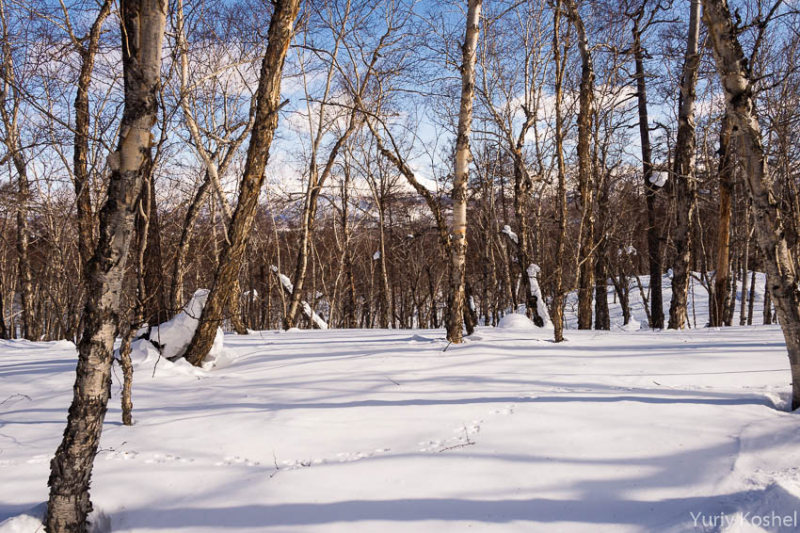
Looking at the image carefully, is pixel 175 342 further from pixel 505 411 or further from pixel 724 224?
pixel 724 224

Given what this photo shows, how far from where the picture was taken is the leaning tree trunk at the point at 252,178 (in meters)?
5.07

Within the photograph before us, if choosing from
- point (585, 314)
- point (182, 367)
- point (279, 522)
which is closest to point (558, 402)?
point (279, 522)

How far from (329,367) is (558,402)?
241cm

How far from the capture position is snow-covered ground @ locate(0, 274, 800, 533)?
222 centimetres

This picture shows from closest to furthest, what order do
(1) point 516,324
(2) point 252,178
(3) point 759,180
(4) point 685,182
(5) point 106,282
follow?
(5) point 106,282, (3) point 759,180, (2) point 252,178, (1) point 516,324, (4) point 685,182

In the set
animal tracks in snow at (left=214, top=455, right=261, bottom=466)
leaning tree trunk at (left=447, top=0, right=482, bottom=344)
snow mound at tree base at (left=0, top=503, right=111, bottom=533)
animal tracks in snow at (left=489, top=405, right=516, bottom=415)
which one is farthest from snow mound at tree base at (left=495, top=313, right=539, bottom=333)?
snow mound at tree base at (left=0, top=503, right=111, bottom=533)

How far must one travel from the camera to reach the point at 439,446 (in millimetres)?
2926

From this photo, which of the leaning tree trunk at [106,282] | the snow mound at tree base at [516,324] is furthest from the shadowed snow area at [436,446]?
the snow mound at tree base at [516,324]

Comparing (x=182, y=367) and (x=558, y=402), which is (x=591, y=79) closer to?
(x=558, y=402)

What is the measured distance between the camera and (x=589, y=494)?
7.57ft

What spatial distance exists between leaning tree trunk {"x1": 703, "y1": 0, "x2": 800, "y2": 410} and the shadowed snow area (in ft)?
1.95

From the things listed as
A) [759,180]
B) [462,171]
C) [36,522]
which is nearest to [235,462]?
[36,522]

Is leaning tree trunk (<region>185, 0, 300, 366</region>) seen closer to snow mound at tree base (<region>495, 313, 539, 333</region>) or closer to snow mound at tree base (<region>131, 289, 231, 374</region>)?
snow mound at tree base (<region>131, 289, 231, 374</region>)

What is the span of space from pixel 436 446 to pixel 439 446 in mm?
19
